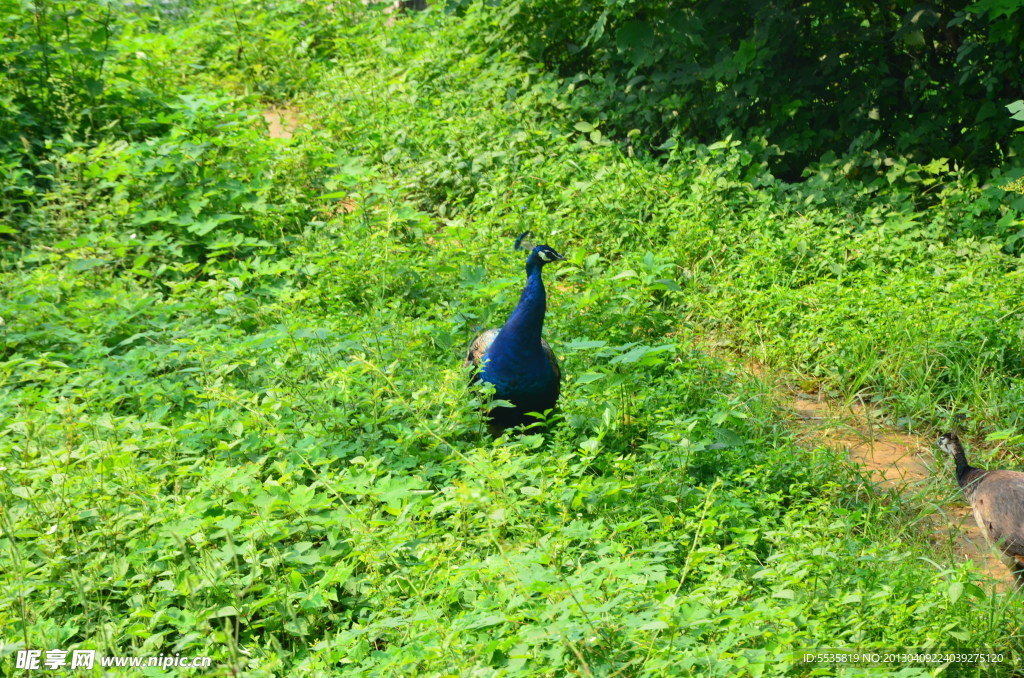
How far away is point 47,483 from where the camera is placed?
3332mm

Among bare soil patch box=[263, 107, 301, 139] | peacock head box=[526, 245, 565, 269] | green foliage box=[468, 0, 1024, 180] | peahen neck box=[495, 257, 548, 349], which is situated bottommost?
bare soil patch box=[263, 107, 301, 139]

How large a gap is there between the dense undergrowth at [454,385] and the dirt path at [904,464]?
144 mm

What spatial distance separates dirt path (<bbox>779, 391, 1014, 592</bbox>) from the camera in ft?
12.4

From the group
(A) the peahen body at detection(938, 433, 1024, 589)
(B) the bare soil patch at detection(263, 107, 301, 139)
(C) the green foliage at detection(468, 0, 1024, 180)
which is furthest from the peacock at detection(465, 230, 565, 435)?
(B) the bare soil patch at detection(263, 107, 301, 139)

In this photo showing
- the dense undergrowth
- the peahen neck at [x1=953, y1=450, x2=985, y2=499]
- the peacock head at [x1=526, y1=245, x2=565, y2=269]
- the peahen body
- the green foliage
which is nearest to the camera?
the dense undergrowth

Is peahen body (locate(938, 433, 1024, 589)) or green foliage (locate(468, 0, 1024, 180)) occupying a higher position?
green foliage (locate(468, 0, 1024, 180))

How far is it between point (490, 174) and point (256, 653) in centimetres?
484

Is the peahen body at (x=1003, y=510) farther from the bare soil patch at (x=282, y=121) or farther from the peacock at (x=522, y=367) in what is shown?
the bare soil patch at (x=282, y=121)

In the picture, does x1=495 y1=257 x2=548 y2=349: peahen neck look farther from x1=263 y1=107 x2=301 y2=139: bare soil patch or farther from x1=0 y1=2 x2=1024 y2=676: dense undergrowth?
x1=263 y1=107 x2=301 y2=139: bare soil patch

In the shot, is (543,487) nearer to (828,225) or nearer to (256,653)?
(256,653)

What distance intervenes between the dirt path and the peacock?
4.75ft

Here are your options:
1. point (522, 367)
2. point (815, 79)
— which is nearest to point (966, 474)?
point (522, 367)

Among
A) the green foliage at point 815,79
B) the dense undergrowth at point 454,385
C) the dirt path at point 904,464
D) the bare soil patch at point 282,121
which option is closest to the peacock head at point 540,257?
the dense undergrowth at point 454,385

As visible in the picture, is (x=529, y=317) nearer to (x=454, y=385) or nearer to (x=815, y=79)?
(x=454, y=385)
